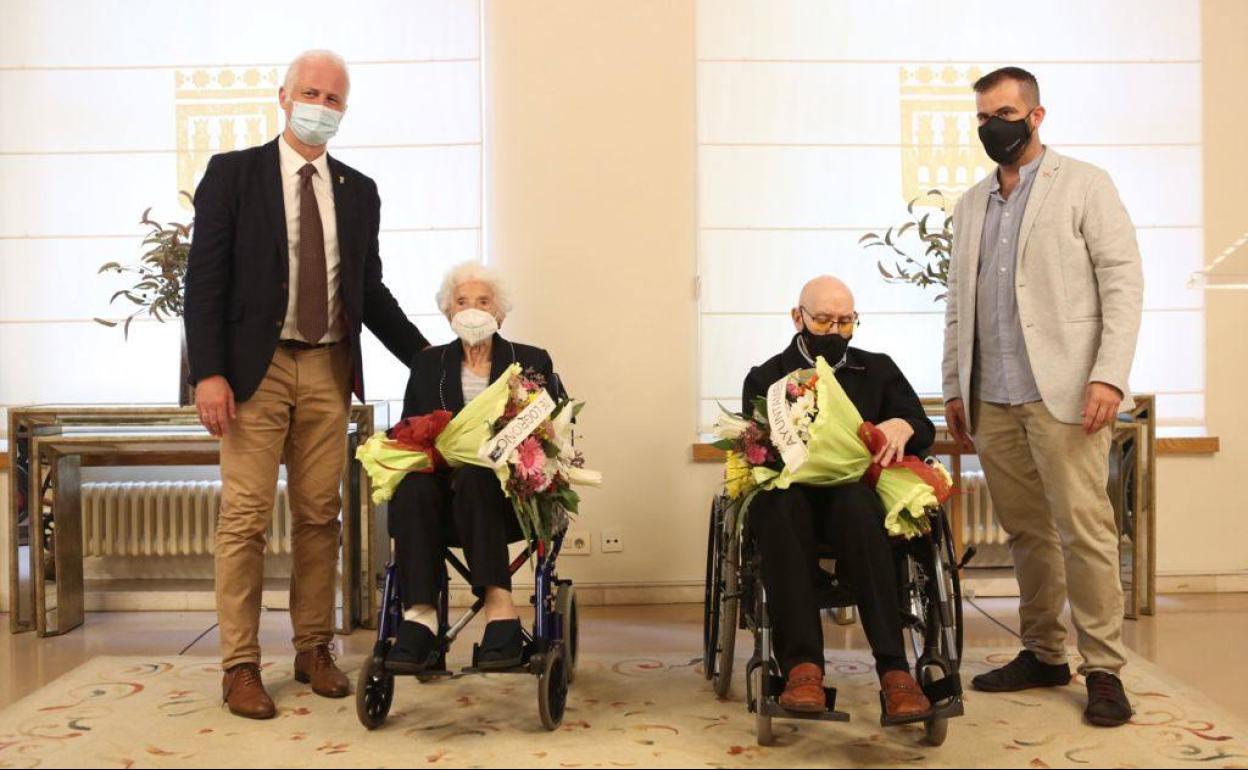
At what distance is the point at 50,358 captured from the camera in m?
4.29

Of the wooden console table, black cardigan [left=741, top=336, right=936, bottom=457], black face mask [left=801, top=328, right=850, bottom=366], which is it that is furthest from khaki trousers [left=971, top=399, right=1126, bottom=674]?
the wooden console table

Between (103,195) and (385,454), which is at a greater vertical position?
(103,195)

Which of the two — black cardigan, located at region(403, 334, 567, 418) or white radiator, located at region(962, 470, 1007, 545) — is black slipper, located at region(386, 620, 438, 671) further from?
white radiator, located at region(962, 470, 1007, 545)

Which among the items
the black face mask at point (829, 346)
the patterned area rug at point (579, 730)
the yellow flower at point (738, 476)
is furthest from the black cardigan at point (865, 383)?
the patterned area rug at point (579, 730)

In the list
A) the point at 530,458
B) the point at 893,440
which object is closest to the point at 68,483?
the point at 530,458

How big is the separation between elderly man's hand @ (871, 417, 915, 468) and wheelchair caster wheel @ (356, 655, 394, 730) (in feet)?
3.95

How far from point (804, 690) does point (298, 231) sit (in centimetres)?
164

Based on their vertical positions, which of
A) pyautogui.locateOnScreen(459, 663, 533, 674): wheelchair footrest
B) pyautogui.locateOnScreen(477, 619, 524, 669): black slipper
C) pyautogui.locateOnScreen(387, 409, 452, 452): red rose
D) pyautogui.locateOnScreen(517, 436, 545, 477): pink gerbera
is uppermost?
pyautogui.locateOnScreen(387, 409, 452, 452): red rose

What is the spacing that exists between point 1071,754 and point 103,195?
3607 millimetres

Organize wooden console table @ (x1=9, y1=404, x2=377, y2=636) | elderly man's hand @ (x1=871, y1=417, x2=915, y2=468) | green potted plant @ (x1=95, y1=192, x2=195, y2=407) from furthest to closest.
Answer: green potted plant @ (x1=95, y1=192, x2=195, y2=407) < wooden console table @ (x1=9, y1=404, x2=377, y2=636) < elderly man's hand @ (x1=871, y1=417, x2=915, y2=468)

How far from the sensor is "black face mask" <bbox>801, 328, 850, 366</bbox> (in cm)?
296

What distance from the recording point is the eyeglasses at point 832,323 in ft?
9.71

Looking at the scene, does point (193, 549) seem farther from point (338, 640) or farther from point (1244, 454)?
point (1244, 454)

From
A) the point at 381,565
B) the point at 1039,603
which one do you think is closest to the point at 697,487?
the point at 381,565
